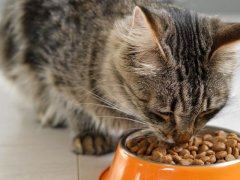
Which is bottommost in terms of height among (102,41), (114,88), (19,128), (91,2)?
(19,128)

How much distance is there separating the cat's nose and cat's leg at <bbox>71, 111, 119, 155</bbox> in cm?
44

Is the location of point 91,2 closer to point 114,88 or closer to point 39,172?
point 114,88

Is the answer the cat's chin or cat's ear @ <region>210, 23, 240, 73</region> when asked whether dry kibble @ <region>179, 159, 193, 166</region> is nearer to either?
the cat's chin

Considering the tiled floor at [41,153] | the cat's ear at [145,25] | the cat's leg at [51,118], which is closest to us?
the cat's ear at [145,25]

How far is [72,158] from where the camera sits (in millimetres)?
1580

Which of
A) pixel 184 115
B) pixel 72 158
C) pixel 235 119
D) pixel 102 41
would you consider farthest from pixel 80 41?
pixel 235 119

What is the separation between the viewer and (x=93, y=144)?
1.62 meters

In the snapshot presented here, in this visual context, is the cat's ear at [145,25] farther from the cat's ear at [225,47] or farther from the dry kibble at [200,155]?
the dry kibble at [200,155]

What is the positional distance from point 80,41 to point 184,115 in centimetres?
53

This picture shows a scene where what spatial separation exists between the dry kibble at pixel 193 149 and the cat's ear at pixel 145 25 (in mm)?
271

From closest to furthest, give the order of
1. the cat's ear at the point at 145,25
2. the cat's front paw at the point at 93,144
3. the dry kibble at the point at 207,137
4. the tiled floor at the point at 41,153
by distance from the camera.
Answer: the cat's ear at the point at 145,25 → the dry kibble at the point at 207,137 → the tiled floor at the point at 41,153 → the cat's front paw at the point at 93,144

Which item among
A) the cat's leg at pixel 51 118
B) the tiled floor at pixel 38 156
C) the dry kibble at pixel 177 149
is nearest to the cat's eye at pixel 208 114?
the dry kibble at pixel 177 149

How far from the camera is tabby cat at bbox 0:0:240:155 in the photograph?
3.90 ft

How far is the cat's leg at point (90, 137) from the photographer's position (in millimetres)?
1613
